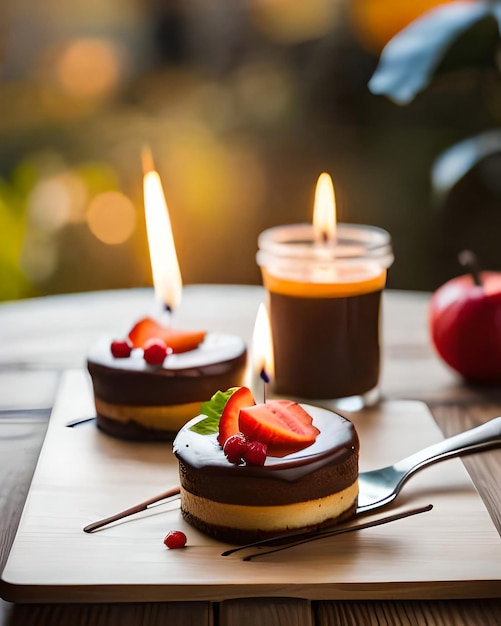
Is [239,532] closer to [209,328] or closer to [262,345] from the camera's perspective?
[262,345]

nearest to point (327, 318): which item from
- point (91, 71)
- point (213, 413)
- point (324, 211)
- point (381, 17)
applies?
point (324, 211)

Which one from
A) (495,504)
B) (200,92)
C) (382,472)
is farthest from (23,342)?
(200,92)

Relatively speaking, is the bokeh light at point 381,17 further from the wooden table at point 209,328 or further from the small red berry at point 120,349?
the small red berry at point 120,349

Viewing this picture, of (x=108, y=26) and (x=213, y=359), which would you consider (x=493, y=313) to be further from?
(x=108, y=26)

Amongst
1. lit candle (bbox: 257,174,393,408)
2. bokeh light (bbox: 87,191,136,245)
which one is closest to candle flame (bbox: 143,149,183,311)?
lit candle (bbox: 257,174,393,408)

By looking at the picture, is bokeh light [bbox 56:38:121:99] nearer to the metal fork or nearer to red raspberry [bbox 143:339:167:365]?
red raspberry [bbox 143:339:167:365]

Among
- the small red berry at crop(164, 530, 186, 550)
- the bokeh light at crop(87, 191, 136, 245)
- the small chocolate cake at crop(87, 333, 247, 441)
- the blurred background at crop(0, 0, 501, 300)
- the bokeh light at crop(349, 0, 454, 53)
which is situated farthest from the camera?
the bokeh light at crop(87, 191, 136, 245)

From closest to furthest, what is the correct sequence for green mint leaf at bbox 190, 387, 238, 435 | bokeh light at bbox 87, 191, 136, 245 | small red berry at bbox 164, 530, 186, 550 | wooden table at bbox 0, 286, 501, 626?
1. wooden table at bbox 0, 286, 501, 626
2. small red berry at bbox 164, 530, 186, 550
3. green mint leaf at bbox 190, 387, 238, 435
4. bokeh light at bbox 87, 191, 136, 245

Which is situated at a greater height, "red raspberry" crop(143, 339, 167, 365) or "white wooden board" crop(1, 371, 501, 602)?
"red raspberry" crop(143, 339, 167, 365)
